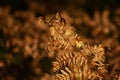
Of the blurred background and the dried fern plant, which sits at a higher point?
the blurred background

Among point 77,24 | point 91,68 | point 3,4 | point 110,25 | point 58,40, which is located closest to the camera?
point 58,40

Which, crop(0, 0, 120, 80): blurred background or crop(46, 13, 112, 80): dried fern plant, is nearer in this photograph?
crop(46, 13, 112, 80): dried fern plant

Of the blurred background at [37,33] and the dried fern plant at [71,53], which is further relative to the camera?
the blurred background at [37,33]

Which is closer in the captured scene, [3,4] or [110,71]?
Result: [110,71]

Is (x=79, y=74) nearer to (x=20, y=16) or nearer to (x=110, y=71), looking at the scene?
(x=110, y=71)

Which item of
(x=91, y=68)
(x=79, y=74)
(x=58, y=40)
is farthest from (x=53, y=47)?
(x=91, y=68)

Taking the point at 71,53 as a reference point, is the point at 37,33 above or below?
Result: above

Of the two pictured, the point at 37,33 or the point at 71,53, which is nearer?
the point at 71,53

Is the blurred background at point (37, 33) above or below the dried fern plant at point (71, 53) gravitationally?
above
